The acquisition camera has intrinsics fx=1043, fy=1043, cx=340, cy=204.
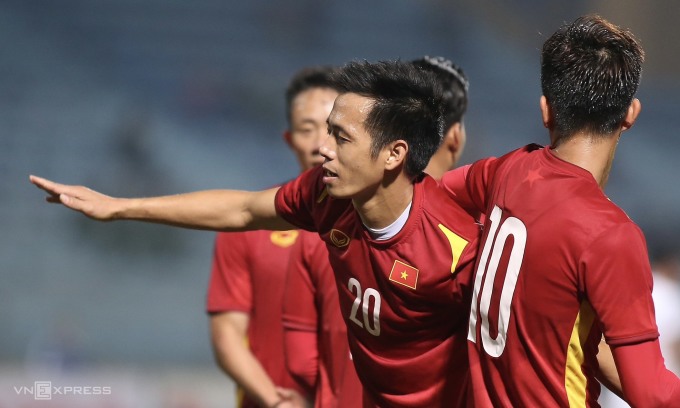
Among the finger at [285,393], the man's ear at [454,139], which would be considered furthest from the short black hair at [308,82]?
the finger at [285,393]

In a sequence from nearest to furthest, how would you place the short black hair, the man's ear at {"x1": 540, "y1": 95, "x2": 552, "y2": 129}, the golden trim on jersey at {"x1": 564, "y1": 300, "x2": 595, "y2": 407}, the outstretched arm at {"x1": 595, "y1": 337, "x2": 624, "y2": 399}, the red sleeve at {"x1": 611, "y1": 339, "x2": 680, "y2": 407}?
the red sleeve at {"x1": 611, "y1": 339, "x2": 680, "y2": 407}, the golden trim on jersey at {"x1": 564, "y1": 300, "x2": 595, "y2": 407}, the man's ear at {"x1": 540, "y1": 95, "x2": 552, "y2": 129}, the outstretched arm at {"x1": 595, "y1": 337, "x2": 624, "y2": 399}, the short black hair

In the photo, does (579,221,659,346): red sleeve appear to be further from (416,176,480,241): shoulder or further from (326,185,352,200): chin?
(326,185,352,200): chin

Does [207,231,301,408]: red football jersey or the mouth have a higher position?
the mouth

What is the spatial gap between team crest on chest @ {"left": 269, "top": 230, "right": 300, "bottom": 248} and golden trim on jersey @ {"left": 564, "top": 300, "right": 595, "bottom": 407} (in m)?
2.08

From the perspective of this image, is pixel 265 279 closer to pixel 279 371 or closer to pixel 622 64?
pixel 279 371

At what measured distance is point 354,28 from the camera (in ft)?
37.5

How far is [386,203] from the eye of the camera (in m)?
3.27

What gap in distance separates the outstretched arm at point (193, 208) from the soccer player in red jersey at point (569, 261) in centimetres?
87

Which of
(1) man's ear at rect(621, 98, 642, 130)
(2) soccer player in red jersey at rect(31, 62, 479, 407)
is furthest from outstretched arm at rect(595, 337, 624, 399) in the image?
(1) man's ear at rect(621, 98, 642, 130)

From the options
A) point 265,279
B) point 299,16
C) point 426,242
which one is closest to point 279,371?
point 265,279

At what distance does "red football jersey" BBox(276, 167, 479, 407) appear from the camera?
316 centimetres

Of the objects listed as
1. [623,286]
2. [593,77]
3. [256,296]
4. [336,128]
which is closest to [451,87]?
[336,128]

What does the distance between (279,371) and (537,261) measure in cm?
225

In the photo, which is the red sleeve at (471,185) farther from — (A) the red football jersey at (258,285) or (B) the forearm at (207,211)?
(A) the red football jersey at (258,285)
